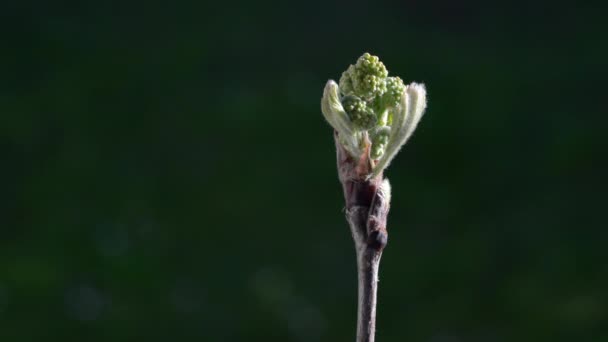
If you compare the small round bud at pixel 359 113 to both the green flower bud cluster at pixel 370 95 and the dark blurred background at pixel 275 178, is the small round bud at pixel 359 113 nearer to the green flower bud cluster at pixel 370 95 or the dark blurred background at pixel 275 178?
the green flower bud cluster at pixel 370 95

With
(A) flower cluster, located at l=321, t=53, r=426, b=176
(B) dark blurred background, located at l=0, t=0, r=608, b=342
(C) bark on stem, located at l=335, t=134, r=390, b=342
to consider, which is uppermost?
(B) dark blurred background, located at l=0, t=0, r=608, b=342

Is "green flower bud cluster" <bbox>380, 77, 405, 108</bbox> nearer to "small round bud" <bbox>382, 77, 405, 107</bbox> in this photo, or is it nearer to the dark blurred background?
"small round bud" <bbox>382, 77, 405, 107</bbox>

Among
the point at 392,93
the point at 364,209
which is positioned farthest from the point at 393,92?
the point at 364,209

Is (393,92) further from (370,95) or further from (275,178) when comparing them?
(275,178)

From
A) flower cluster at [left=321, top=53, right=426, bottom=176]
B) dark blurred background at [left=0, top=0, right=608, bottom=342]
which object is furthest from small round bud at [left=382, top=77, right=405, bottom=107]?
dark blurred background at [left=0, top=0, right=608, bottom=342]

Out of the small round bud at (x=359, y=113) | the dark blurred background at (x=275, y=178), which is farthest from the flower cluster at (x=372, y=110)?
the dark blurred background at (x=275, y=178)
